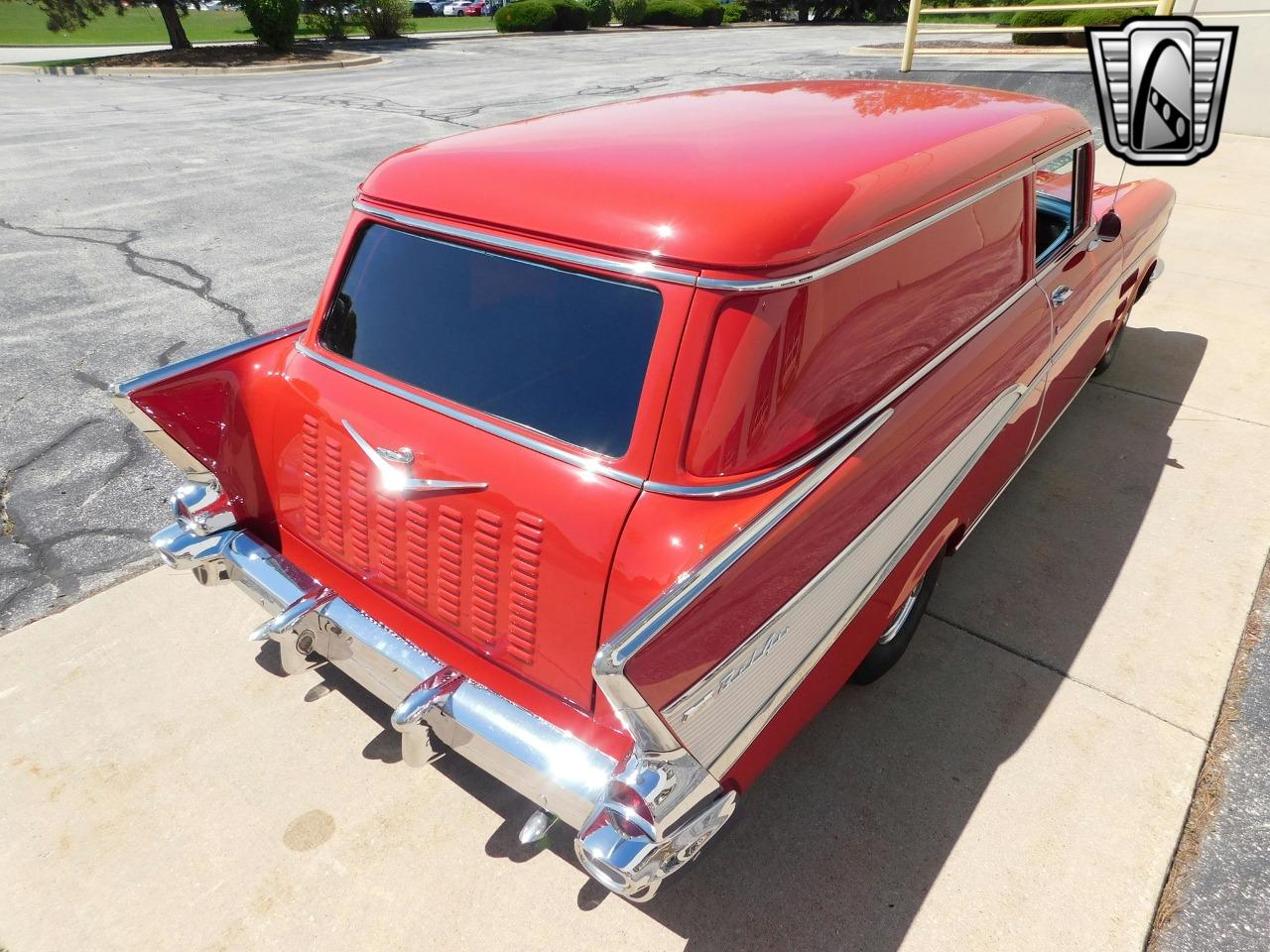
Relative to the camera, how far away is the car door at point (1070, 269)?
10.5ft

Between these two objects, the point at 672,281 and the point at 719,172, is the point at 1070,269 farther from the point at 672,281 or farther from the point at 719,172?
the point at 672,281

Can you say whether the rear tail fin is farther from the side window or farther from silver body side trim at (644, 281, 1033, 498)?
the side window

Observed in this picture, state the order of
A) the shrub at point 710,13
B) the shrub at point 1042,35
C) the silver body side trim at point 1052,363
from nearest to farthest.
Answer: the silver body side trim at point 1052,363 → the shrub at point 1042,35 → the shrub at point 710,13

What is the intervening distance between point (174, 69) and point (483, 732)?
22091mm

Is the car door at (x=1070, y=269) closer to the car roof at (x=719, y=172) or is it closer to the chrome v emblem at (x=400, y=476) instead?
the car roof at (x=719, y=172)

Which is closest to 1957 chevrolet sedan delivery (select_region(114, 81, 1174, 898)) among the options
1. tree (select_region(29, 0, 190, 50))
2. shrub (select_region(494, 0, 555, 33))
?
tree (select_region(29, 0, 190, 50))

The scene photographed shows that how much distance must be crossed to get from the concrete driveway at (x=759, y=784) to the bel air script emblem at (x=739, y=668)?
843 millimetres

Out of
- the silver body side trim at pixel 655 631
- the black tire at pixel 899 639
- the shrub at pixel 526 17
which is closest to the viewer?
the silver body side trim at pixel 655 631

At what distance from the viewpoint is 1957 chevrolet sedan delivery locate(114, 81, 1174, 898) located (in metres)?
1.81

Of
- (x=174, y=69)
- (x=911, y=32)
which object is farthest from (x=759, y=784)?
(x=174, y=69)

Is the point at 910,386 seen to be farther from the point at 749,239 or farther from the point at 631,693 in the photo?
the point at 631,693

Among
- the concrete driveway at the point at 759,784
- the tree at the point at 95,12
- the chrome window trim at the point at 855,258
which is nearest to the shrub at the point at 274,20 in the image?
the tree at the point at 95,12

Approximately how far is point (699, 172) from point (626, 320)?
0.44 metres

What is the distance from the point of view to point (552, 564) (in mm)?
1909
